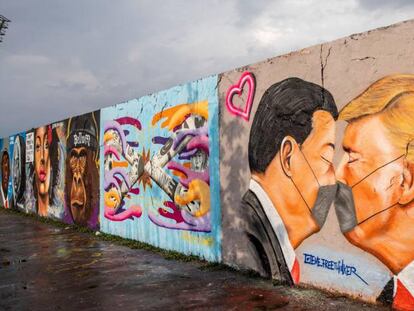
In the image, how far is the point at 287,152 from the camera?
5770 mm

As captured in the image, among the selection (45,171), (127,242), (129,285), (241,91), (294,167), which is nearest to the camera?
(294,167)

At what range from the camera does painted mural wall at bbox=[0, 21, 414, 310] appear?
4594mm

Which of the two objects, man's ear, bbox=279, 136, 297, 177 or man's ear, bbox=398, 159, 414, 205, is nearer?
man's ear, bbox=398, 159, 414, 205

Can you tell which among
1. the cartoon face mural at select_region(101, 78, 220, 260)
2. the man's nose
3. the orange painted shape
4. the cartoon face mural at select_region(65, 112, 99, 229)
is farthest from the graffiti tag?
the cartoon face mural at select_region(65, 112, 99, 229)

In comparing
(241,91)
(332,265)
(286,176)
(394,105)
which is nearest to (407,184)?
(394,105)

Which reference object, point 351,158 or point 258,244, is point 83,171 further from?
point 351,158

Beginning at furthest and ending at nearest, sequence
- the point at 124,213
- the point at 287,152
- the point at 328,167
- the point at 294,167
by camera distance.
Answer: the point at 124,213 < the point at 287,152 < the point at 294,167 < the point at 328,167

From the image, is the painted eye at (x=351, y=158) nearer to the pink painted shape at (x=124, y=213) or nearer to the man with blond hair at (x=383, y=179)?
the man with blond hair at (x=383, y=179)

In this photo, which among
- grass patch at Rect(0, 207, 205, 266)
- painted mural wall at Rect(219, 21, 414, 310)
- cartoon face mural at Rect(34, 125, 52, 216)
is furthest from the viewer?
cartoon face mural at Rect(34, 125, 52, 216)

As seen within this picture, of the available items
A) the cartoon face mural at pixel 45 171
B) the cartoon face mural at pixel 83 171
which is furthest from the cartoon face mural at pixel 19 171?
the cartoon face mural at pixel 83 171

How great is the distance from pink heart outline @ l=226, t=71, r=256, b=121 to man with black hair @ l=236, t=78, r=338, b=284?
0.77ft

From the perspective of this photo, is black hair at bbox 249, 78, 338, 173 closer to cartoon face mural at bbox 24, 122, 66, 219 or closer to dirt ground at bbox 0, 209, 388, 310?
dirt ground at bbox 0, 209, 388, 310

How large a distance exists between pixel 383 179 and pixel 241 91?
260 centimetres

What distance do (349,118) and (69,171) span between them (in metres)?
10.1
